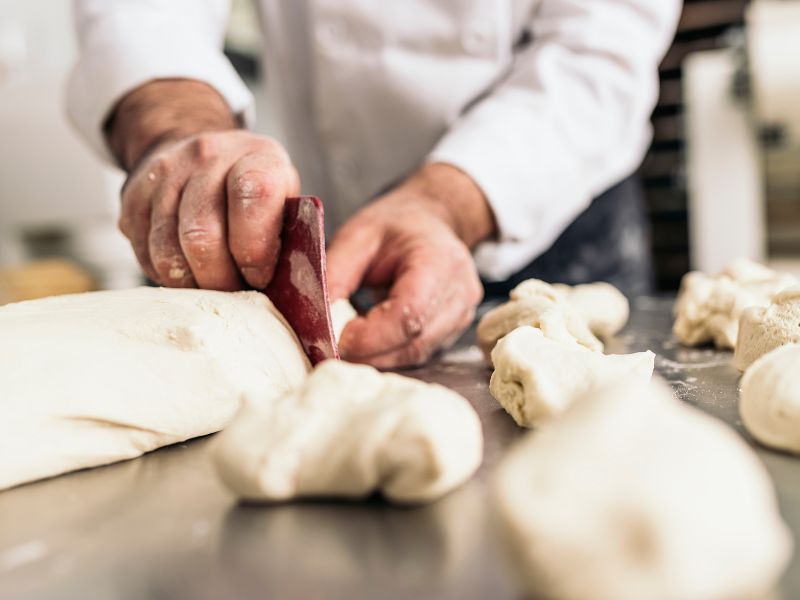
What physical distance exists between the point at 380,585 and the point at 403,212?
0.93 m

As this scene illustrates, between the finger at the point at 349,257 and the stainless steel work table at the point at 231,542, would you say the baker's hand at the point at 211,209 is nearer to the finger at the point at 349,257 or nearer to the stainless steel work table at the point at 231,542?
the finger at the point at 349,257

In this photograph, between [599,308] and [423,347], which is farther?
[599,308]

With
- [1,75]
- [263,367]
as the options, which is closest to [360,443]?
[263,367]

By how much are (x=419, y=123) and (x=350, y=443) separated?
1.37 meters

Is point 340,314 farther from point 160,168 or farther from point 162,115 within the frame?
point 162,115

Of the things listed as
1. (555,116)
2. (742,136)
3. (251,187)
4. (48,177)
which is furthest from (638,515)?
(48,177)

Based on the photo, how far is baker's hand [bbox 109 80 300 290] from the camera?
1038mm

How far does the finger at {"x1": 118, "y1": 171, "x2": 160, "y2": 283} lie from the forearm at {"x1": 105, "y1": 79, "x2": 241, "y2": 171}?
0.23 m

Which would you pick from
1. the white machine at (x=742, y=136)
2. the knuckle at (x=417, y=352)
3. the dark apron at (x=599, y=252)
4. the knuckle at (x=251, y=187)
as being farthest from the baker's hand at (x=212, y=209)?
the white machine at (x=742, y=136)

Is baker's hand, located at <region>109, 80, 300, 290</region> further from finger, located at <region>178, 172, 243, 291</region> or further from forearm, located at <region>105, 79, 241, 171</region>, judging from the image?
forearm, located at <region>105, 79, 241, 171</region>

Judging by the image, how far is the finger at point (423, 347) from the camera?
1.23 m

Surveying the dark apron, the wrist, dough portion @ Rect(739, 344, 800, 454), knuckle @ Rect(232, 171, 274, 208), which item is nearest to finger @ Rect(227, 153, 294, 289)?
knuckle @ Rect(232, 171, 274, 208)

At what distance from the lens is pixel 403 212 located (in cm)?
140

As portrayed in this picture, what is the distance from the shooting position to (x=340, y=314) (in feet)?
4.02
